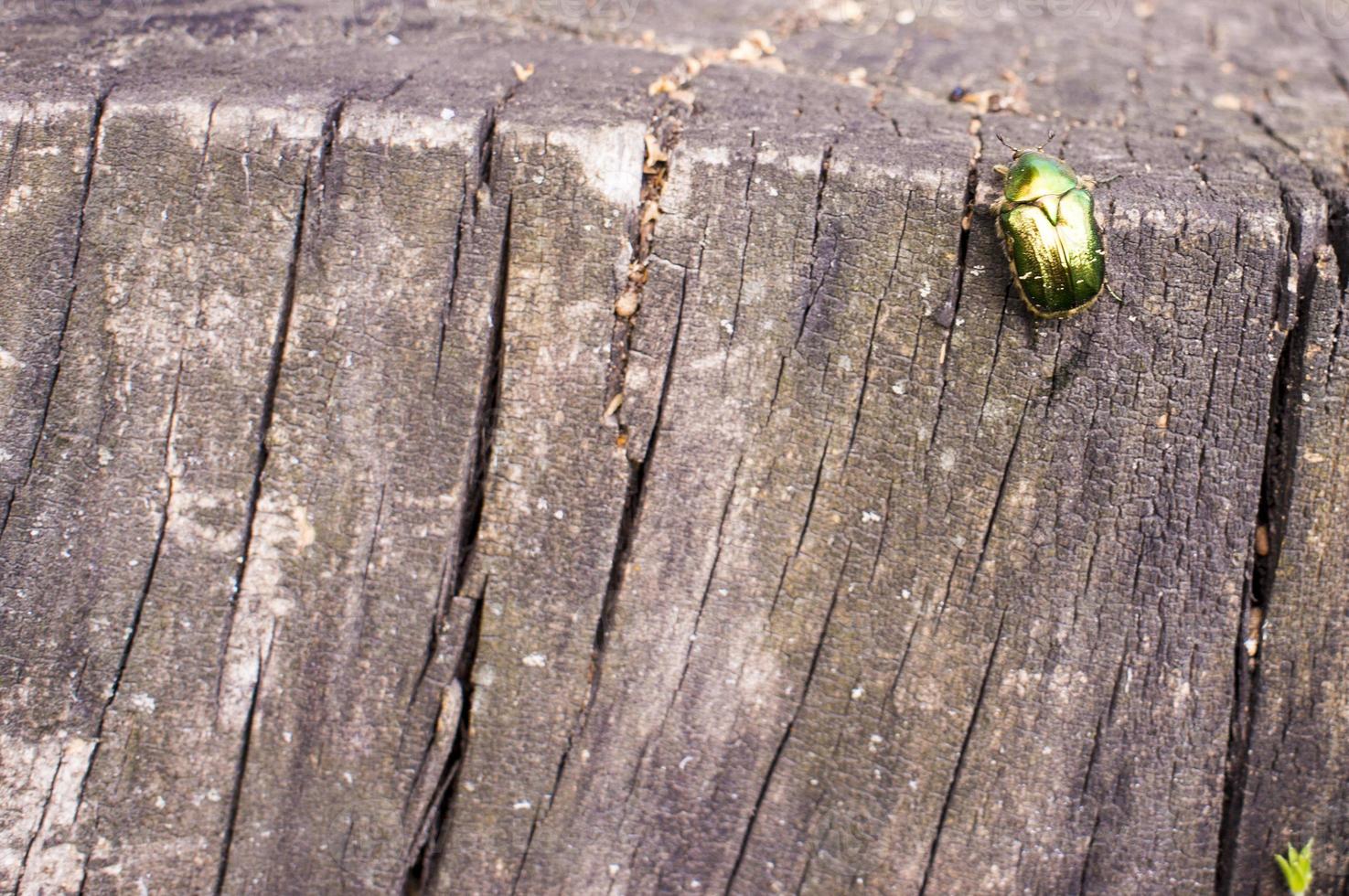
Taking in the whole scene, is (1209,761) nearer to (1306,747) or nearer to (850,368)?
(1306,747)

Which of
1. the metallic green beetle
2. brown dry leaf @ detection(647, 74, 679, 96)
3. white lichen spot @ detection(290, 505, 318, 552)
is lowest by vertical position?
white lichen spot @ detection(290, 505, 318, 552)

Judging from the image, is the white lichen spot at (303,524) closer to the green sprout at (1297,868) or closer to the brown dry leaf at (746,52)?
the brown dry leaf at (746,52)

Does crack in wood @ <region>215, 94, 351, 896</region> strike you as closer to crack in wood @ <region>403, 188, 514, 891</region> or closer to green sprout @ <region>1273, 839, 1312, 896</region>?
crack in wood @ <region>403, 188, 514, 891</region>

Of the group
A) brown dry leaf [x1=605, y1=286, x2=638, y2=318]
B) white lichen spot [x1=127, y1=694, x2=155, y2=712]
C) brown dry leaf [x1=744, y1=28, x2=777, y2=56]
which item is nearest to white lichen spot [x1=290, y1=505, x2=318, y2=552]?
white lichen spot [x1=127, y1=694, x2=155, y2=712]

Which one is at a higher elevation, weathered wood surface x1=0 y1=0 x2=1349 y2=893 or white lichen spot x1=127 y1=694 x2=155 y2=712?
weathered wood surface x1=0 y1=0 x2=1349 y2=893

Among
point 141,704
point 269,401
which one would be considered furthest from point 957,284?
point 141,704

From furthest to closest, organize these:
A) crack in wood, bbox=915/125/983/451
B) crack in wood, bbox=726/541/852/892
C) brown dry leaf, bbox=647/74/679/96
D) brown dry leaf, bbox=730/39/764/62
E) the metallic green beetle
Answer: brown dry leaf, bbox=730/39/764/62, brown dry leaf, bbox=647/74/679/96, crack in wood, bbox=726/541/852/892, crack in wood, bbox=915/125/983/451, the metallic green beetle

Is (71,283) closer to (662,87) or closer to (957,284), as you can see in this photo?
(662,87)
